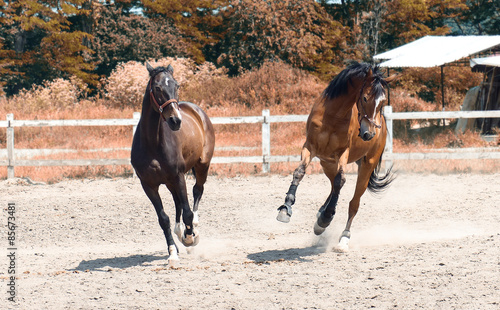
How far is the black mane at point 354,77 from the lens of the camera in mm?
6555

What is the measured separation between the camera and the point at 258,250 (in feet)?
24.1

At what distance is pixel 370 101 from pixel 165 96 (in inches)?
83.1

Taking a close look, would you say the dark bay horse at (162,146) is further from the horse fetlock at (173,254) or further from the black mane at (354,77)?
the black mane at (354,77)

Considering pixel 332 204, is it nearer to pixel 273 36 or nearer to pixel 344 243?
pixel 344 243

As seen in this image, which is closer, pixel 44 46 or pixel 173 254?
pixel 173 254

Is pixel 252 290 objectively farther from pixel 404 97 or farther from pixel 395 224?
pixel 404 97

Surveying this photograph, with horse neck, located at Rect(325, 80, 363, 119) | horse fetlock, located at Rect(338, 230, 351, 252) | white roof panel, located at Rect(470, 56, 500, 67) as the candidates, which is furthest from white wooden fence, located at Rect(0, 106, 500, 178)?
horse neck, located at Rect(325, 80, 363, 119)

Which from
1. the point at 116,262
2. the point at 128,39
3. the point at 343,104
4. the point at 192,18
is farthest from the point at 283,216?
the point at 192,18

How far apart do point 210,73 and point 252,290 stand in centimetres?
2483

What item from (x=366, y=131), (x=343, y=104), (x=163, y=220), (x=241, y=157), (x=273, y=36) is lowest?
(x=241, y=157)

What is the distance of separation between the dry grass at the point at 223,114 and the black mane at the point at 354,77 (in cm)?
657

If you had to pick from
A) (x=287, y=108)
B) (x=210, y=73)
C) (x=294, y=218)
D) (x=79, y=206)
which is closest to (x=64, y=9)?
(x=210, y=73)

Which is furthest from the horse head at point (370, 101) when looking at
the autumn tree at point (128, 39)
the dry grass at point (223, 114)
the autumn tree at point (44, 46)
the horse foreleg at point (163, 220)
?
the autumn tree at point (44, 46)

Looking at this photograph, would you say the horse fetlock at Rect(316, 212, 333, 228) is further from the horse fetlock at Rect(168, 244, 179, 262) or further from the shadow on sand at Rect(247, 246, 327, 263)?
the horse fetlock at Rect(168, 244, 179, 262)
